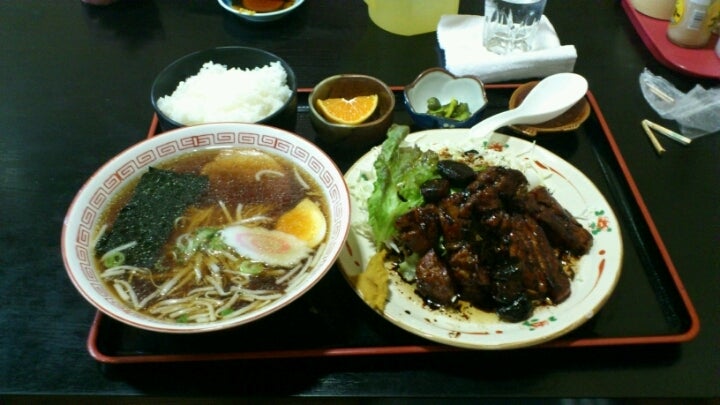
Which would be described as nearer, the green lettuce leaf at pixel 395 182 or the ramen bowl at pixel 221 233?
the ramen bowl at pixel 221 233

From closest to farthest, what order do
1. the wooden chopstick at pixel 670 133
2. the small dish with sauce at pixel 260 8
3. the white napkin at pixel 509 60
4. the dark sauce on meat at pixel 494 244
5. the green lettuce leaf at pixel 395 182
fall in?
the dark sauce on meat at pixel 494 244 < the green lettuce leaf at pixel 395 182 < the wooden chopstick at pixel 670 133 < the white napkin at pixel 509 60 < the small dish with sauce at pixel 260 8

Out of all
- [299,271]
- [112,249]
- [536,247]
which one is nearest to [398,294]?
[299,271]

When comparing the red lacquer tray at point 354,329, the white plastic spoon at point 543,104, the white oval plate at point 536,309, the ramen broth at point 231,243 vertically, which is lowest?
the red lacquer tray at point 354,329

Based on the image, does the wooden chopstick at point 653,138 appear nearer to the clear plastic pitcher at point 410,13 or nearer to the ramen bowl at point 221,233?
the clear plastic pitcher at point 410,13

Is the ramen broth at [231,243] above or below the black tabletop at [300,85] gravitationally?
above

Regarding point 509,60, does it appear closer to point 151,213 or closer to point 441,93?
point 441,93

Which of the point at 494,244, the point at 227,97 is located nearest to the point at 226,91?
the point at 227,97

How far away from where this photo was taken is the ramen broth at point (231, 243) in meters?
1.46

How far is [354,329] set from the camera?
1.61m

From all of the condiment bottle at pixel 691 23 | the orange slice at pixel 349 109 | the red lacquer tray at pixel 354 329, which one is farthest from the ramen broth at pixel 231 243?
the condiment bottle at pixel 691 23

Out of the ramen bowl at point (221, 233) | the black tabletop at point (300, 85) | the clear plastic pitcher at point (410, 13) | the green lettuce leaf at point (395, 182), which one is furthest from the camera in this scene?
the clear plastic pitcher at point (410, 13)

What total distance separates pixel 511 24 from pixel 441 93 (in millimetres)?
585

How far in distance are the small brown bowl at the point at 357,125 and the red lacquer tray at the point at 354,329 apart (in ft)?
1.94

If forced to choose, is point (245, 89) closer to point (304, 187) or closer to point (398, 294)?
point (304, 187)
